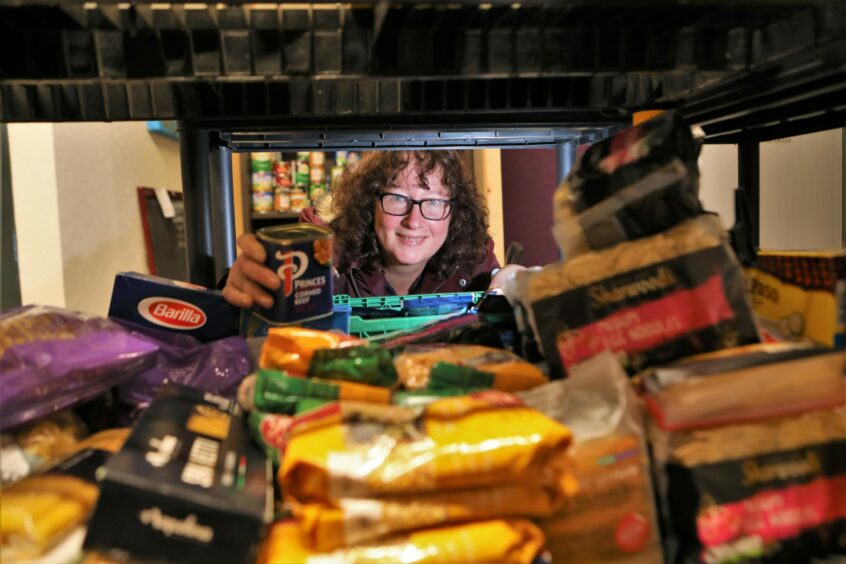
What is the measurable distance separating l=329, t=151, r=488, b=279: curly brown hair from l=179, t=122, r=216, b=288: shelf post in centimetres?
93

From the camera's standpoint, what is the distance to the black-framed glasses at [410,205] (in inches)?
70.6

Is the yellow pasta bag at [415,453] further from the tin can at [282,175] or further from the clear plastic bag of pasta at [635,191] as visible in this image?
the tin can at [282,175]

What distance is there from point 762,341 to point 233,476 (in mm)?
488

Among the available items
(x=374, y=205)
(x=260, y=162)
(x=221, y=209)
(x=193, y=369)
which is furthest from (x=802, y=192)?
(x=260, y=162)

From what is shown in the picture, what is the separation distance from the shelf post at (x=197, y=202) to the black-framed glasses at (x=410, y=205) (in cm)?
93

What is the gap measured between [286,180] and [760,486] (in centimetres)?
324

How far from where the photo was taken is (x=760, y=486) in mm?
473

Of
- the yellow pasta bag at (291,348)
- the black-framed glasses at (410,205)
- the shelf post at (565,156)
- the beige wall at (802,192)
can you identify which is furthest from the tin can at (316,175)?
the yellow pasta bag at (291,348)

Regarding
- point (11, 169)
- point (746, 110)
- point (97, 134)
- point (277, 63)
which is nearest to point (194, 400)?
point (277, 63)

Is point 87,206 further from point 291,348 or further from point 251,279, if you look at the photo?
point 291,348

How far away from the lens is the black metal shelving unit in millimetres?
544

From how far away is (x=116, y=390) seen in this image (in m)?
0.67

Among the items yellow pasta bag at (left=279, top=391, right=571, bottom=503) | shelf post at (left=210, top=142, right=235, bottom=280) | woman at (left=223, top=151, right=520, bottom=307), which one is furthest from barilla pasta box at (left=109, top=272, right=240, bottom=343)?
woman at (left=223, top=151, right=520, bottom=307)

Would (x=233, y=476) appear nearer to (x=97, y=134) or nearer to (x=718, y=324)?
(x=718, y=324)
